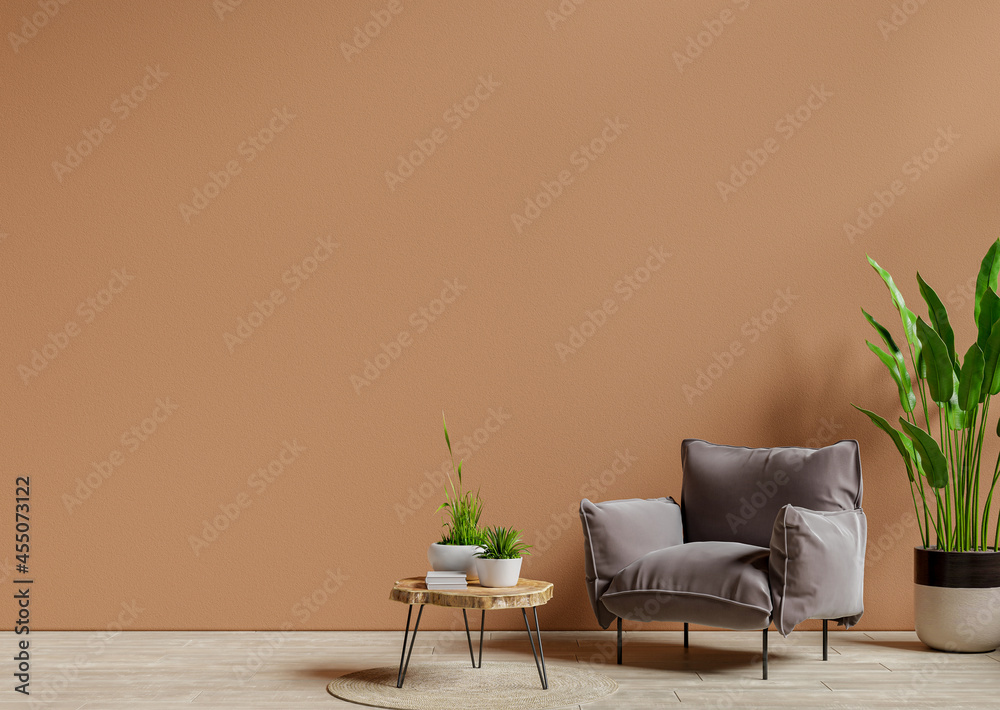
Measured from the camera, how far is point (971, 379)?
3271 mm

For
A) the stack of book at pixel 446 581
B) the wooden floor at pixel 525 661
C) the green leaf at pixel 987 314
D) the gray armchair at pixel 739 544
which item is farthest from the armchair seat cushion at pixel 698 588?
the green leaf at pixel 987 314

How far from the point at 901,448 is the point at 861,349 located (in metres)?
0.50

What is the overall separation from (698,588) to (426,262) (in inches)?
68.6

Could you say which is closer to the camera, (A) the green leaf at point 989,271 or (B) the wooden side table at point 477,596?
(B) the wooden side table at point 477,596

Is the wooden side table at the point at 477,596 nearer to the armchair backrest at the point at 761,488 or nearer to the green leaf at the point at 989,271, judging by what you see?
the armchair backrest at the point at 761,488

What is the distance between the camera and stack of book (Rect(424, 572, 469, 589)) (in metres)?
2.71

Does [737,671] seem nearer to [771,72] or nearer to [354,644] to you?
[354,644]

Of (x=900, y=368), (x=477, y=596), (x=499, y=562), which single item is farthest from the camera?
(x=900, y=368)

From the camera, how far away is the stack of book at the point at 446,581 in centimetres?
271

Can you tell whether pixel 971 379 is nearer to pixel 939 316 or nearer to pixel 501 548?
pixel 939 316

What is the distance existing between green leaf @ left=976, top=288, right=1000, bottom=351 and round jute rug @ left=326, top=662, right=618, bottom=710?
6.08 feet

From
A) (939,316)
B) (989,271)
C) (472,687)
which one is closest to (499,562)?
(472,687)

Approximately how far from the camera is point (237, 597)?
371 centimetres

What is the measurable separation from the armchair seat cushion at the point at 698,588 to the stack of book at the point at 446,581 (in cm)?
60
